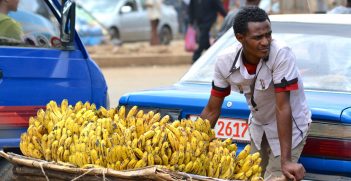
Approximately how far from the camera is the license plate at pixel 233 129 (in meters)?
5.51

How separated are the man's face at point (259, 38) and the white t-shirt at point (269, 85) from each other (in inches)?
2.4

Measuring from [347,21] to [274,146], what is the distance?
1751 millimetres

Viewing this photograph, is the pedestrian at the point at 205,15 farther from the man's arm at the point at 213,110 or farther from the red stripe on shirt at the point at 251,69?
the red stripe on shirt at the point at 251,69

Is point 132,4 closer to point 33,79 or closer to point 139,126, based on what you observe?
point 33,79

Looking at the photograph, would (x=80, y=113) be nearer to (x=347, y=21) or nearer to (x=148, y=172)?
(x=148, y=172)

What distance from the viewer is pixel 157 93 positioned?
19.3 ft

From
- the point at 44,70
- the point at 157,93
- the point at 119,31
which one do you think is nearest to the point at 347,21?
the point at 157,93

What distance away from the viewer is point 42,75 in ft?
20.4

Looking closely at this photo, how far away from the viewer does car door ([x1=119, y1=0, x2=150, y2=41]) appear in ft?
85.6

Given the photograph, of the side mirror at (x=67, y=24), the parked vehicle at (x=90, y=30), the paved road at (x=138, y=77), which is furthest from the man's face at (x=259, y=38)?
the parked vehicle at (x=90, y=30)

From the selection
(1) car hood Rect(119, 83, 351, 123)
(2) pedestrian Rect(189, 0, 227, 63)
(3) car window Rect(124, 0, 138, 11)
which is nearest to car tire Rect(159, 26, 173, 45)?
(3) car window Rect(124, 0, 138, 11)

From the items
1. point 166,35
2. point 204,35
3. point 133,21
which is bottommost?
point 166,35

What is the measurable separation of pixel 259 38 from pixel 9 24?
7.35 feet

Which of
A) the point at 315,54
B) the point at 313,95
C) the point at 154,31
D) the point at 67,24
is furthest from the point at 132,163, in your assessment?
the point at 154,31
